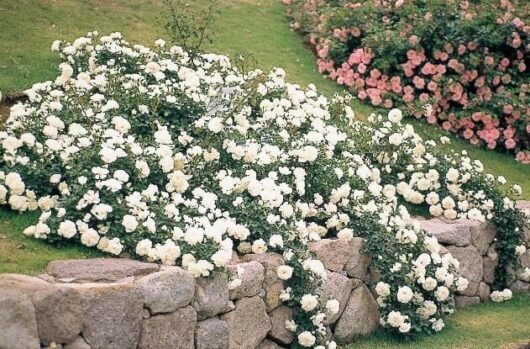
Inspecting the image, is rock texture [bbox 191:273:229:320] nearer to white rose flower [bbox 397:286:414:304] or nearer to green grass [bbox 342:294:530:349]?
green grass [bbox 342:294:530:349]

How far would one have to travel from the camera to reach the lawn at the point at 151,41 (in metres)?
7.35

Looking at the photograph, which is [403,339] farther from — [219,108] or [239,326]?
[219,108]

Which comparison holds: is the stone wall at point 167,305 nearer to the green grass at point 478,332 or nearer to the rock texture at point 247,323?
the rock texture at point 247,323

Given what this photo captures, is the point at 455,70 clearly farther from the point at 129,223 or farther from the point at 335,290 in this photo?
the point at 129,223

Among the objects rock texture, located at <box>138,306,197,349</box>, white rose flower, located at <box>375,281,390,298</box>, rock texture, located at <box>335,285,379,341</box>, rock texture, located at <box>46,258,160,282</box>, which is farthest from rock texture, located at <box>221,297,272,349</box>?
white rose flower, located at <box>375,281,390,298</box>

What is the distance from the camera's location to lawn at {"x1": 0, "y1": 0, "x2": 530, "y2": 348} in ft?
24.1

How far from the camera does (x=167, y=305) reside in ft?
22.1

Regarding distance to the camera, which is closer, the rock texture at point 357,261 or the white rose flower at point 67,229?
the white rose flower at point 67,229

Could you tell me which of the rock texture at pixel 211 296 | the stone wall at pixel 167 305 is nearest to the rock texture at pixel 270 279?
the stone wall at pixel 167 305

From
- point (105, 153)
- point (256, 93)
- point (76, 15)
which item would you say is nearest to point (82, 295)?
point (105, 153)

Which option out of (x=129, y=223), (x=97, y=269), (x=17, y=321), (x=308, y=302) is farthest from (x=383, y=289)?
(x=17, y=321)

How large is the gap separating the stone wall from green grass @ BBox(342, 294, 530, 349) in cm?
27

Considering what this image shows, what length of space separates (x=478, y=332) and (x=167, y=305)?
3426mm

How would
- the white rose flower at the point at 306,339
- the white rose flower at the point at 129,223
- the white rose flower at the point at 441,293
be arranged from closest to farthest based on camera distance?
the white rose flower at the point at 129,223 → the white rose flower at the point at 306,339 → the white rose flower at the point at 441,293
